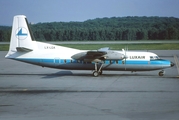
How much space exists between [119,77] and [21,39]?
9.93m

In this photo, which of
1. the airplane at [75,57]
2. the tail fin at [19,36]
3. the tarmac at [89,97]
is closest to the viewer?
the tarmac at [89,97]

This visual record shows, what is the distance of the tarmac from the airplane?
40.1 inches

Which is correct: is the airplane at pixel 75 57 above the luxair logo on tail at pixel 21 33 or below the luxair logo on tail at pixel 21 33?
below

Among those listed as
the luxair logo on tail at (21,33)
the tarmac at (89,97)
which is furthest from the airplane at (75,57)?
the tarmac at (89,97)

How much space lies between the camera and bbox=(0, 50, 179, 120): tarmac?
14.7 meters

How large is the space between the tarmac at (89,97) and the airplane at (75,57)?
1.02 m

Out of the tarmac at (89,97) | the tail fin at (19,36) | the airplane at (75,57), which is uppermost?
the tail fin at (19,36)

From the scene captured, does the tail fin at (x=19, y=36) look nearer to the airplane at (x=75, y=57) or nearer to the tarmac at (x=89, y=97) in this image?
the airplane at (x=75, y=57)

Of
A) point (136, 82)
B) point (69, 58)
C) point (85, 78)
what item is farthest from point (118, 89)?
point (69, 58)

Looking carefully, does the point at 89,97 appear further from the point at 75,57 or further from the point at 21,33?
the point at 21,33

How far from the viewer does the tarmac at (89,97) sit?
14672 mm

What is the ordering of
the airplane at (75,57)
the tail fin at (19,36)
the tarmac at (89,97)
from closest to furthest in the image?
1. the tarmac at (89,97)
2. the airplane at (75,57)
3. the tail fin at (19,36)

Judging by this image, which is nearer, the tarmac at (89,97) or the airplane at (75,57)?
the tarmac at (89,97)

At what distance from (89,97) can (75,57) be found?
29.5ft
